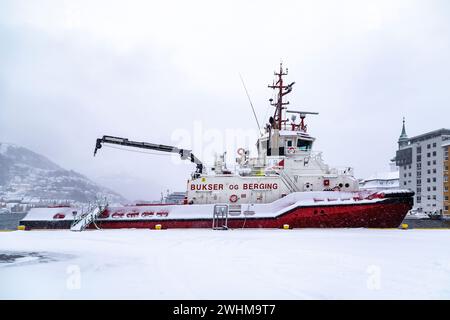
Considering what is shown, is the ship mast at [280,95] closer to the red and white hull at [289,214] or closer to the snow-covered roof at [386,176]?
the red and white hull at [289,214]

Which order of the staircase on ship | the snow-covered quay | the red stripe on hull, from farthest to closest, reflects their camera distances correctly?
the staircase on ship → the red stripe on hull → the snow-covered quay

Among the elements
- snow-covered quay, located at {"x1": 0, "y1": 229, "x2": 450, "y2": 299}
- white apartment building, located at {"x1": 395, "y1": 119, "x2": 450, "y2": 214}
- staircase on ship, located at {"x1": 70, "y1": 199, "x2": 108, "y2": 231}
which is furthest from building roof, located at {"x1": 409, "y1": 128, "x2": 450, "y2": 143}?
snow-covered quay, located at {"x1": 0, "y1": 229, "x2": 450, "y2": 299}

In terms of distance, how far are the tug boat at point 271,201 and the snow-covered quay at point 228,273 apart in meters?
8.14

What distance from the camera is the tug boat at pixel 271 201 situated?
17812 mm

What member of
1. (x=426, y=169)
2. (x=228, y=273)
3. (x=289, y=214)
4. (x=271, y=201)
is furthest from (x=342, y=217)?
(x=426, y=169)

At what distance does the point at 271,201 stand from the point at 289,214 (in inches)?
71.1

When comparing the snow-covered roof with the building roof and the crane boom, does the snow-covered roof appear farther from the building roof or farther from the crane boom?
the crane boom

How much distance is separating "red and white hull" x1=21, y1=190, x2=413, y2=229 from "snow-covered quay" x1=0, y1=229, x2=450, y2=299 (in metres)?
8.02

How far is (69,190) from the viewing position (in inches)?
7849

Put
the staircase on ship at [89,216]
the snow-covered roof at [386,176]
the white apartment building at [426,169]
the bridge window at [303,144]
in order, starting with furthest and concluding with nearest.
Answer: the snow-covered roof at [386,176], the white apartment building at [426,169], the bridge window at [303,144], the staircase on ship at [89,216]

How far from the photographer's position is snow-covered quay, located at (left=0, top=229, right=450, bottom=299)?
16.6 ft

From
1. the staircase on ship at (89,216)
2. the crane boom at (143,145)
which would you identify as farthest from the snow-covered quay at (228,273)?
the crane boom at (143,145)

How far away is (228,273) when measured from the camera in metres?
6.39
